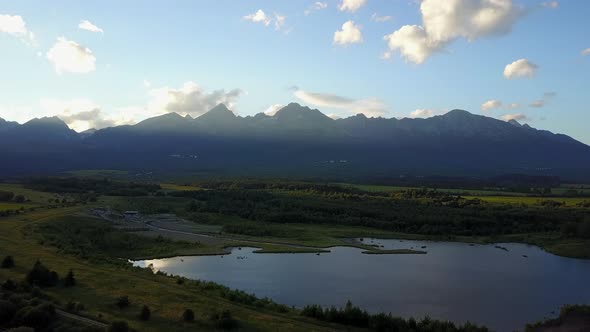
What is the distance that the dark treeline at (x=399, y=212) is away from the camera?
9244 cm

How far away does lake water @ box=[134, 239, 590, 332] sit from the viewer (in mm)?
43219

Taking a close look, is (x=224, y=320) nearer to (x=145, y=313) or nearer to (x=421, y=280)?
(x=145, y=313)

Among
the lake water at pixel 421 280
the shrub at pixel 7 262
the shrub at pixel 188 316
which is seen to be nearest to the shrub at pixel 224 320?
the shrub at pixel 188 316

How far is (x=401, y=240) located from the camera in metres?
84.3

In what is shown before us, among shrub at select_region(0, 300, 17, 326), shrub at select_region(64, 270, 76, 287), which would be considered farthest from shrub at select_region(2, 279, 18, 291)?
shrub at select_region(0, 300, 17, 326)

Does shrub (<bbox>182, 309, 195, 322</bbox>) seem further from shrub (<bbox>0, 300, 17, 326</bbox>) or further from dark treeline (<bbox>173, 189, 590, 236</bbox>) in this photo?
dark treeline (<bbox>173, 189, 590, 236</bbox>)

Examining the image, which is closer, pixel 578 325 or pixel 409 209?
pixel 578 325

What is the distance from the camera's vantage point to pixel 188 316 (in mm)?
29734

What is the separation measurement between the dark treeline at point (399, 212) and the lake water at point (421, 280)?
18.0m

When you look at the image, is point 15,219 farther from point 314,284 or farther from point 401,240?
point 401,240

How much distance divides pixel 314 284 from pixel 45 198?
7782 centimetres

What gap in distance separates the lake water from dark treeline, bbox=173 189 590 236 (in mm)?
17974

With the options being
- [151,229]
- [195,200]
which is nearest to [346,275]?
[151,229]

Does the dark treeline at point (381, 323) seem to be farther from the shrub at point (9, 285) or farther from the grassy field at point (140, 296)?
the shrub at point (9, 285)
